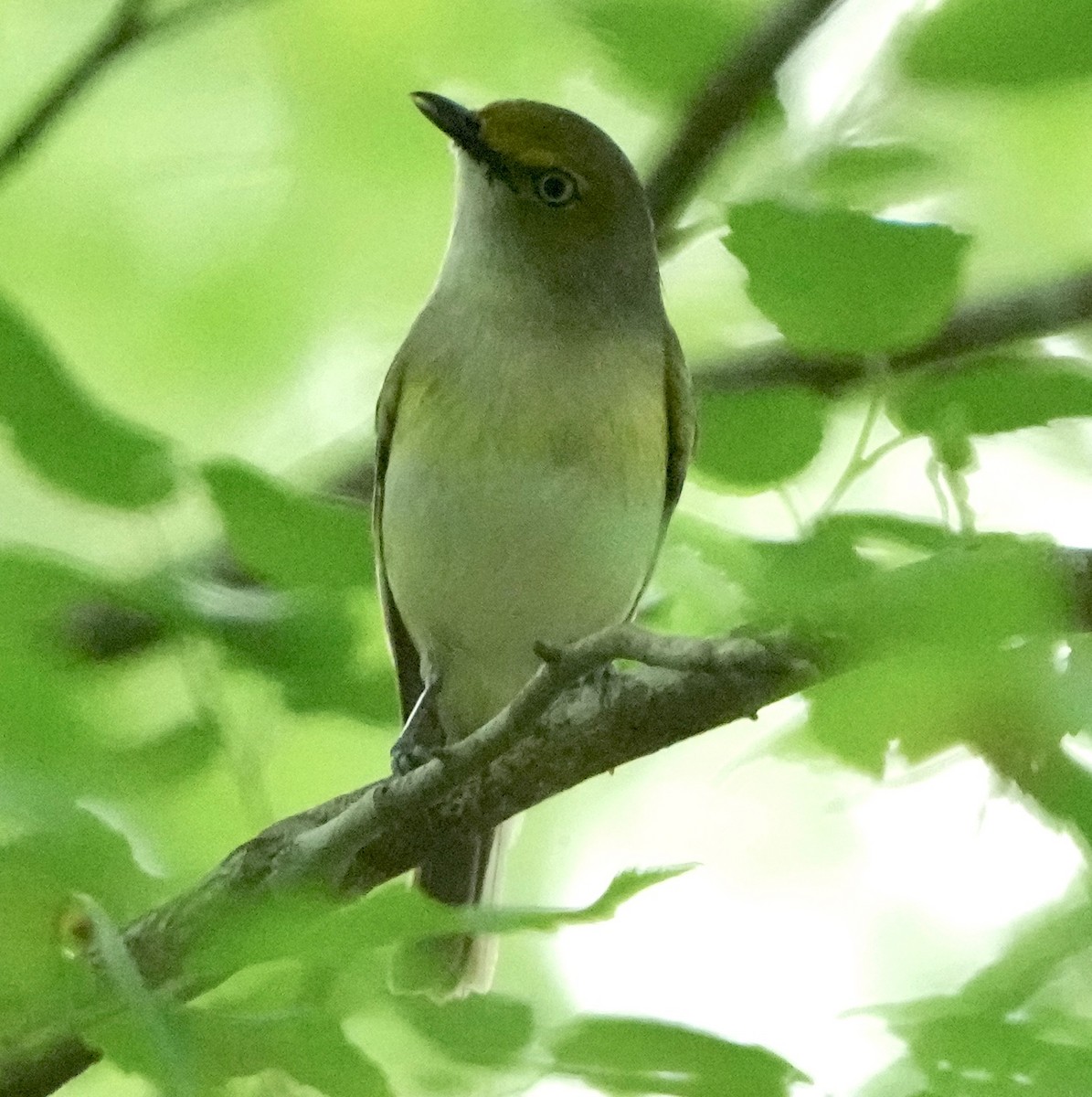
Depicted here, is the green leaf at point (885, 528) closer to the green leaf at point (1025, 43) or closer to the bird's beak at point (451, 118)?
the green leaf at point (1025, 43)

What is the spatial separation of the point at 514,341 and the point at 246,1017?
223 cm

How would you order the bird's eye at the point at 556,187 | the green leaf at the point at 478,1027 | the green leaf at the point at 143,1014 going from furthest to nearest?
the bird's eye at the point at 556,187 < the green leaf at the point at 478,1027 < the green leaf at the point at 143,1014

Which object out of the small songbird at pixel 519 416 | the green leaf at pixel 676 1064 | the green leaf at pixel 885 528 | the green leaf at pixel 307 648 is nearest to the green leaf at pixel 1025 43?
the green leaf at pixel 885 528

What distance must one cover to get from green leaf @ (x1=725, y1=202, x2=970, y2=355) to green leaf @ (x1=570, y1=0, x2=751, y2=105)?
1.99 feet

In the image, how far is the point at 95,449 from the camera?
4.63ft

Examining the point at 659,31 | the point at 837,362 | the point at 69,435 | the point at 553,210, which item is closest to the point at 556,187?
the point at 553,210

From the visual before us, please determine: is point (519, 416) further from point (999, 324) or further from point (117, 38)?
point (117, 38)

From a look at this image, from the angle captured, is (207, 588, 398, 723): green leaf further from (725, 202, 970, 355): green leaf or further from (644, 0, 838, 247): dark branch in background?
(644, 0, 838, 247): dark branch in background

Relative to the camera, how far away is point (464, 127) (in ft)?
10.5

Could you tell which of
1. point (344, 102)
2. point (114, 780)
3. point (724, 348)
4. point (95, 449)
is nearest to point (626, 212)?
point (724, 348)

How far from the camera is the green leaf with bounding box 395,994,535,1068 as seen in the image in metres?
1.29

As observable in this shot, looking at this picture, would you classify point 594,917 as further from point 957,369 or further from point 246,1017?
point 957,369

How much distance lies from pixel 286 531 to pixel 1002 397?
0.70 metres

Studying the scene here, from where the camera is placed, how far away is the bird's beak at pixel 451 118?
121 inches
